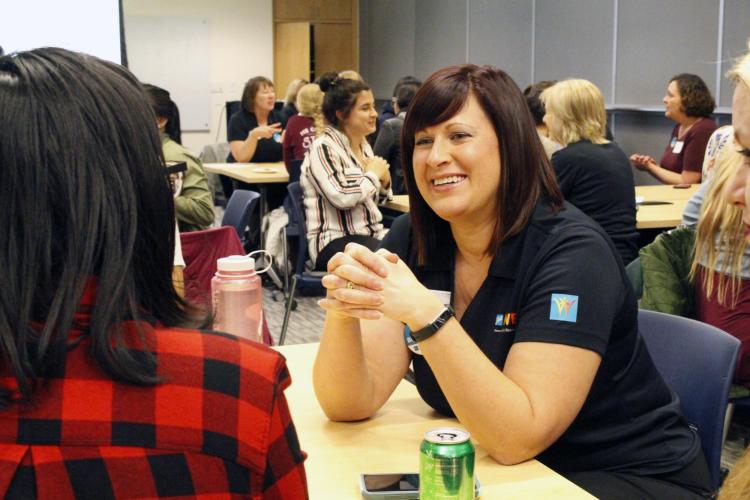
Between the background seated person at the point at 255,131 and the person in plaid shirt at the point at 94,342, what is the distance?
6446 millimetres

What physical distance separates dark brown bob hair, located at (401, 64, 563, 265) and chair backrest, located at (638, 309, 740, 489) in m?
0.44

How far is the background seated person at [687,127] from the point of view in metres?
6.28

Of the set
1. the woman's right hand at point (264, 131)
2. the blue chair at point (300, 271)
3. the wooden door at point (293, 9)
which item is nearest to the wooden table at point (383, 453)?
the blue chair at point (300, 271)

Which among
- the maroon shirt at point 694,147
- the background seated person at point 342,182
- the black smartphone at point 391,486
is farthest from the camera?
the maroon shirt at point 694,147

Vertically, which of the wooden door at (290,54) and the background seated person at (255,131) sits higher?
the wooden door at (290,54)

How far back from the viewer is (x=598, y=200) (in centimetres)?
409

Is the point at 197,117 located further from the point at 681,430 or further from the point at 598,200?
the point at 681,430

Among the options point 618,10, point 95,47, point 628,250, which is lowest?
point 628,250

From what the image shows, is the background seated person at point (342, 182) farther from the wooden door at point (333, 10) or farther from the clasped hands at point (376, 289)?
the wooden door at point (333, 10)

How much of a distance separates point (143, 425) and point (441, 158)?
111cm

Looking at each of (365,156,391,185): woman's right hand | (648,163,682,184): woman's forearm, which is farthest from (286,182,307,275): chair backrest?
(648,163,682,184): woman's forearm

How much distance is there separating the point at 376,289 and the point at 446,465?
1.41ft

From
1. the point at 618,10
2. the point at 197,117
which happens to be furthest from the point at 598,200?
the point at 197,117

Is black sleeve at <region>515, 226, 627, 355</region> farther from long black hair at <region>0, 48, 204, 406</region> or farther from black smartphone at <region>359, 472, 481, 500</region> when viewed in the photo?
long black hair at <region>0, 48, 204, 406</region>
